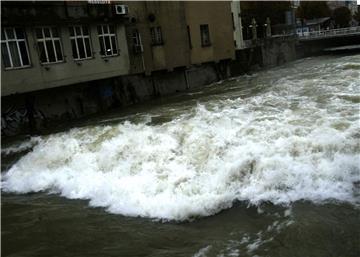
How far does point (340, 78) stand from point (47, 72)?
14.9 m

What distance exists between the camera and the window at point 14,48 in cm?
2031

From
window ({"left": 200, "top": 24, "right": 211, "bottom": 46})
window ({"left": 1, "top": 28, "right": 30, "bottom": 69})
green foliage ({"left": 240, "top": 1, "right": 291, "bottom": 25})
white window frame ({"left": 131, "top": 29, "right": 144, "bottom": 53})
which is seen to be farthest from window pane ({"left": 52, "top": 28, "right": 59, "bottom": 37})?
green foliage ({"left": 240, "top": 1, "right": 291, "bottom": 25})

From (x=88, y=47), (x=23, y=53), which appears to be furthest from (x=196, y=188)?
(x=88, y=47)

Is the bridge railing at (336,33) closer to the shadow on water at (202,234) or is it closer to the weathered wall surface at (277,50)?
the weathered wall surface at (277,50)

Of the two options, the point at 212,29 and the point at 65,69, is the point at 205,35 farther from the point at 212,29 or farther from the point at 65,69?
the point at 65,69

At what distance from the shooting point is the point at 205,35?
3428 centimetres

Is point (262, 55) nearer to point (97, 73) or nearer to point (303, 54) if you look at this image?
point (303, 54)

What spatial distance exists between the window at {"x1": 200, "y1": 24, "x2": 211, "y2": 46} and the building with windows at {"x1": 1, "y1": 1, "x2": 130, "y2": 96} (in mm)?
8643

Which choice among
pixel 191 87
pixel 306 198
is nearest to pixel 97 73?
pixel 191 87

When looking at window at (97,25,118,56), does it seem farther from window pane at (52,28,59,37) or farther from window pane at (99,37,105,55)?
window pane at (52,28,59,37)

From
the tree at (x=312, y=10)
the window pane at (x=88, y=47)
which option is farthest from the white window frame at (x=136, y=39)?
the tree at (x=312, y=10)

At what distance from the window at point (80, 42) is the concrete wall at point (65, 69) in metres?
0.29

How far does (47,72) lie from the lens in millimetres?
22062

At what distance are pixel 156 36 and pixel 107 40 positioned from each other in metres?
4.86
